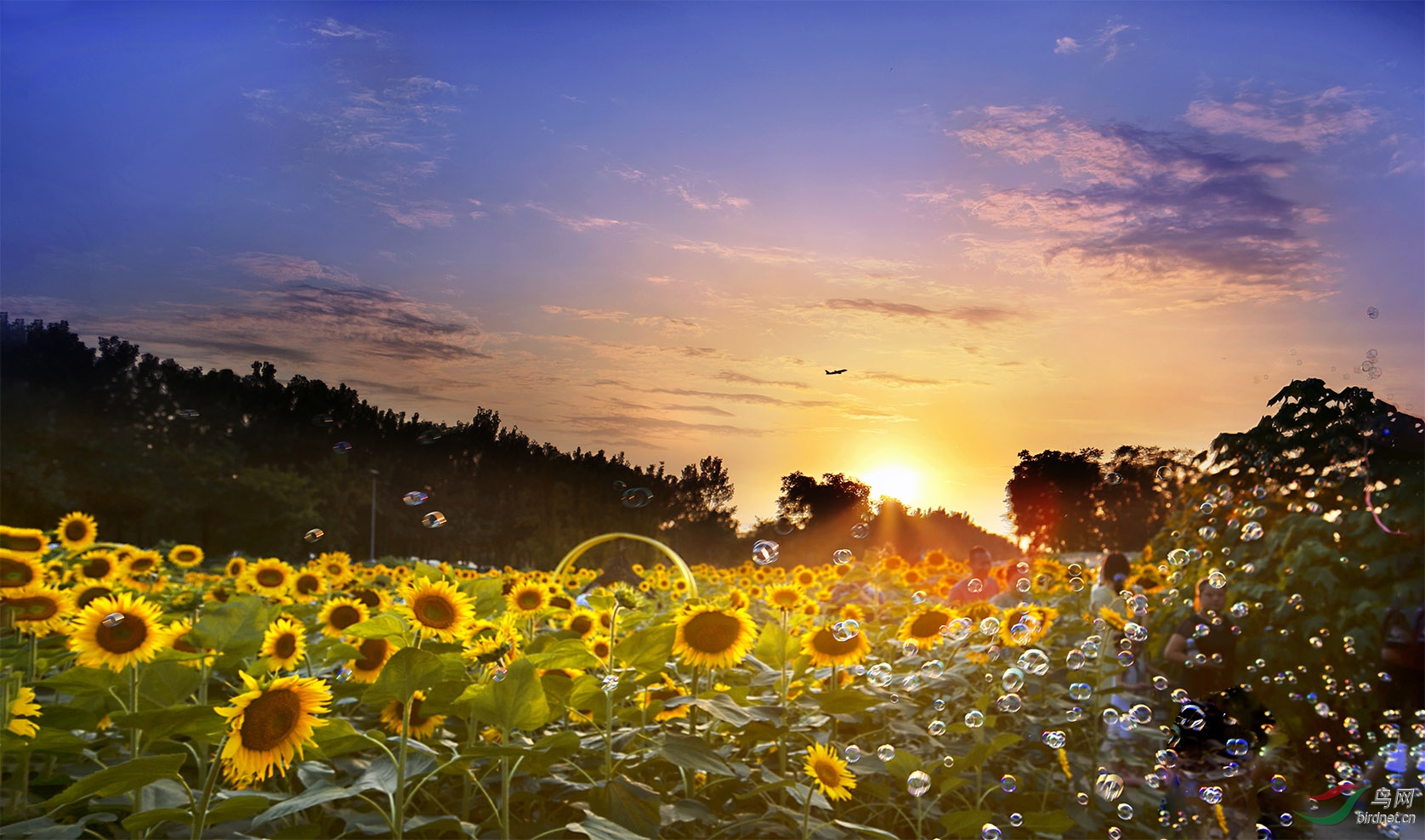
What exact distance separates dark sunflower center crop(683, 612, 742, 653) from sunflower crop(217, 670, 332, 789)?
70 cm

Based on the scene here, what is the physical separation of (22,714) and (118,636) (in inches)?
8.1

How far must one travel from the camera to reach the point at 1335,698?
4.54 metres

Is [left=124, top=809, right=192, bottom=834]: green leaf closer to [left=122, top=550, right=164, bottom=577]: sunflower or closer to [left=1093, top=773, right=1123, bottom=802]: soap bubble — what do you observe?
[left=122, top=550, right=164, bottom=577]: sunflower

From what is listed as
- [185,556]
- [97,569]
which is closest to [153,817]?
[97,569]

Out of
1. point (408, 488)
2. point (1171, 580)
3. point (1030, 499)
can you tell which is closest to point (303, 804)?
point (1030, 499)

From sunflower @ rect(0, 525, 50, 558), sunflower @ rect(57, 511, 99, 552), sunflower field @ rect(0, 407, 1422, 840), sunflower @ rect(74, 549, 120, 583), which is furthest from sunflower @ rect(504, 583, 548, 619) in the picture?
sunflower @ rect(57, 511, 99, 552)

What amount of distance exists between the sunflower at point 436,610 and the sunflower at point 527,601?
0.44 metres

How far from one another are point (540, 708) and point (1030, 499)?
3.84 m

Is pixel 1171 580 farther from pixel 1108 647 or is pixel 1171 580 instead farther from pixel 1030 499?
pixel 1108 647

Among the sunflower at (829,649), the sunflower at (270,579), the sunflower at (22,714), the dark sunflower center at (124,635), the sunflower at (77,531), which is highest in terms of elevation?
the sunflower at (829,649)

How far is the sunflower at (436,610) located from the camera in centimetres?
162

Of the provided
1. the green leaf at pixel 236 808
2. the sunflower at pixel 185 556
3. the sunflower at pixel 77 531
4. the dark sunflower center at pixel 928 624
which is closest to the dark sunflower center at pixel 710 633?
the green leaf at pixel 236 808

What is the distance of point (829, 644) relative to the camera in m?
2.13

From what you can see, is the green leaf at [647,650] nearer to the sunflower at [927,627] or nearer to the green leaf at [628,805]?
the green leaf at [628,805]
